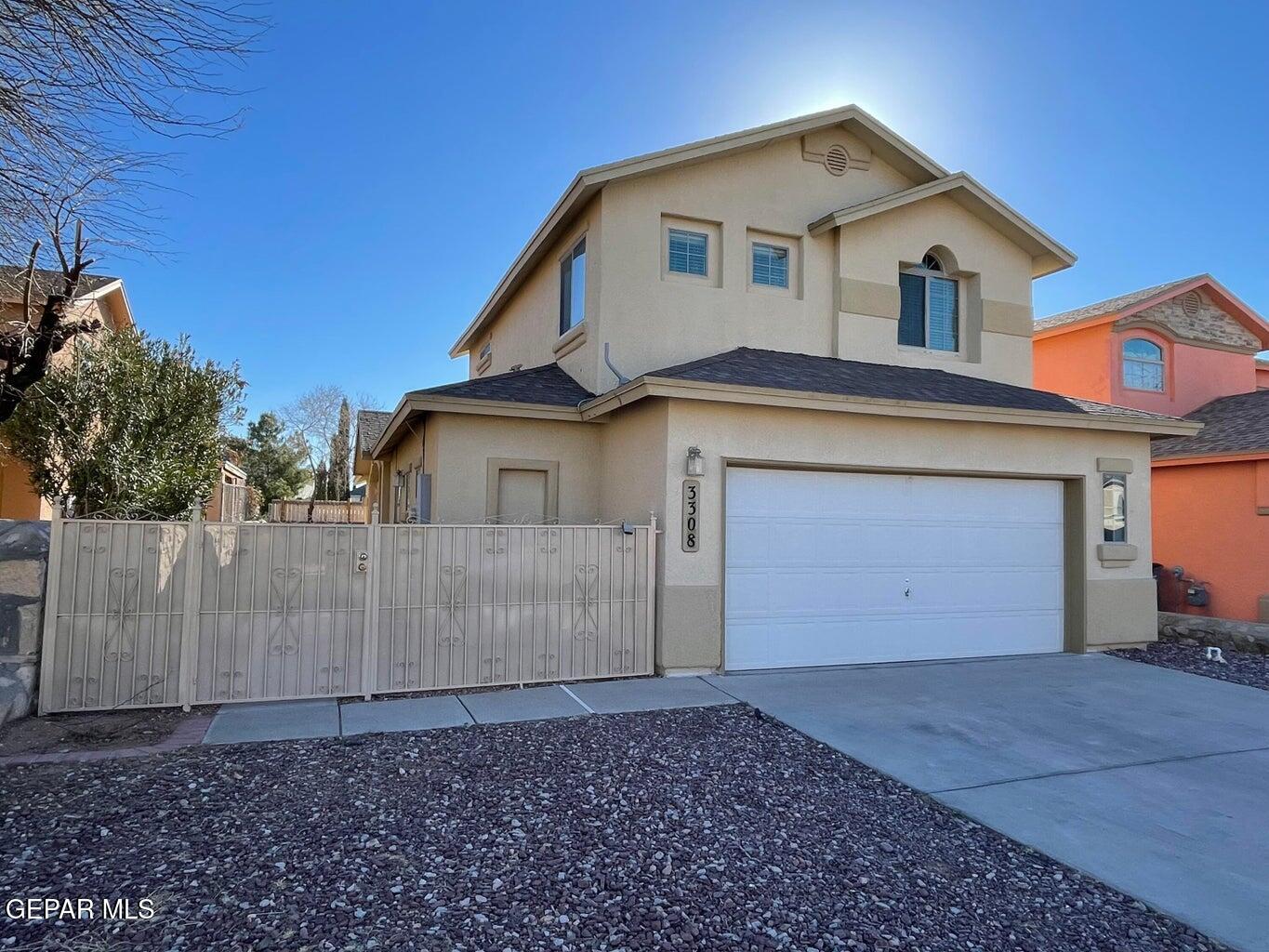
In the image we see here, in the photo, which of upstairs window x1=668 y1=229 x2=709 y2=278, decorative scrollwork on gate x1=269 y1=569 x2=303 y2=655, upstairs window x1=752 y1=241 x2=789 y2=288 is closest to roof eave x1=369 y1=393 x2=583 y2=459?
upstairs window x1=668 y1=229 x2=709 y2=278

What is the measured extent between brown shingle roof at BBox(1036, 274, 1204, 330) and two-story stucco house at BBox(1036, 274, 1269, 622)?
0.16 feet

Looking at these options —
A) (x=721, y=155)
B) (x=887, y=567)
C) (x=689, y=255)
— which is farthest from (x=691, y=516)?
(x=721, y=155)

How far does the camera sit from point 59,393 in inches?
482

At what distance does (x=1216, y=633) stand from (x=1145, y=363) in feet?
25.8

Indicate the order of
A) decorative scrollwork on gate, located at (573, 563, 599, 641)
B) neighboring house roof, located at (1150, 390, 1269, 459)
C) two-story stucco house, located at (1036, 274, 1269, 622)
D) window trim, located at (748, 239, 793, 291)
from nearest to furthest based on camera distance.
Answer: decorative scrollwork on gate, located at (573, 563, 599, 641) → window trim, located at (748, 239, 793, 291) → two-story stucco house, located at (1036, 274, 1269, 622) → neighboring house roof, located at (1150, 390, 1269, 459)

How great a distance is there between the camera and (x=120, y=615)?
22.4ft

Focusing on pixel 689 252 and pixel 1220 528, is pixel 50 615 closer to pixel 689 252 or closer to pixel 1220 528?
pixel 689 252

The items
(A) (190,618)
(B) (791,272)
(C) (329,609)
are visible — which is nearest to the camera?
(A) (190,618)

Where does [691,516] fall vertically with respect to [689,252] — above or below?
below

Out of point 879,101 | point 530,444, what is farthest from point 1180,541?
point 530,444

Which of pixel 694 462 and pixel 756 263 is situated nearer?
pixel 694 462

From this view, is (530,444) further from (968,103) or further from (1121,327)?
(1121,327)

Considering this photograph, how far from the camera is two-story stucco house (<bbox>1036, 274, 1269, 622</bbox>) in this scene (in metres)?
13.8

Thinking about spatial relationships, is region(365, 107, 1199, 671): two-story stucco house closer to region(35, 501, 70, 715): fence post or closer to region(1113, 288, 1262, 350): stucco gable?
region(35, 501, 70, 715): fence post
